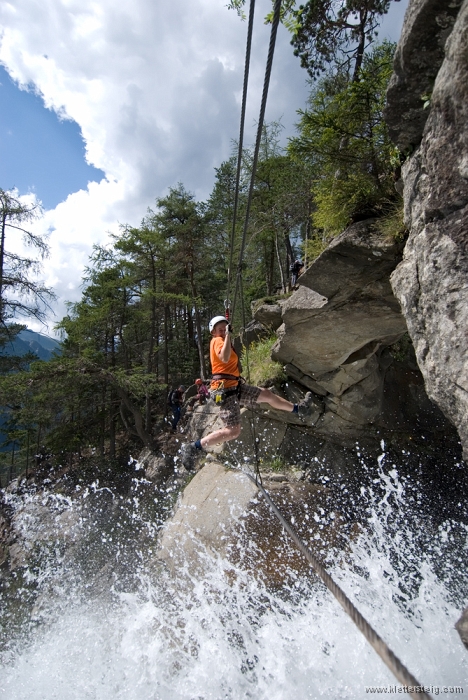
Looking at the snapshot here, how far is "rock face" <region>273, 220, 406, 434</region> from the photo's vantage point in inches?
238

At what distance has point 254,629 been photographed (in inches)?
216

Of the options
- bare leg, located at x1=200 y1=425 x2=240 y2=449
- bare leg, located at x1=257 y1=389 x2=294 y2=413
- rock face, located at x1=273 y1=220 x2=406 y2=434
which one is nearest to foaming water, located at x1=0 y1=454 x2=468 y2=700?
rock face, located at x1=273 y1=220 x2=406 y2=434

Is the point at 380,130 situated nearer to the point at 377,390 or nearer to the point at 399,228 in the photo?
the point at 399,228

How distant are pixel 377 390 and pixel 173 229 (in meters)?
11.9

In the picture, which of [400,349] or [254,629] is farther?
[400,349]

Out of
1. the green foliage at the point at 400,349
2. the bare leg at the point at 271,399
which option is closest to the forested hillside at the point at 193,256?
the bare leg at the point at 271,399

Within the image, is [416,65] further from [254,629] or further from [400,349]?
[254,629]

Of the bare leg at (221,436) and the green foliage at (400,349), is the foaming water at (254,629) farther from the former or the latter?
the green foliage at (400,349)

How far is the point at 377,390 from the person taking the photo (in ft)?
32.1

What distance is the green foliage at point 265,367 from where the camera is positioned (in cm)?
997

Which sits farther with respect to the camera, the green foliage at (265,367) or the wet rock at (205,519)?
the green foliage at (265,367)

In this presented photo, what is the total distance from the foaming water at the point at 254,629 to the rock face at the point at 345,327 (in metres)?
2.47

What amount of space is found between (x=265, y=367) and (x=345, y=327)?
304 centimetres

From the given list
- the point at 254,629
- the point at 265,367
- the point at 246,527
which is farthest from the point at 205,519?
the point at 265,367
